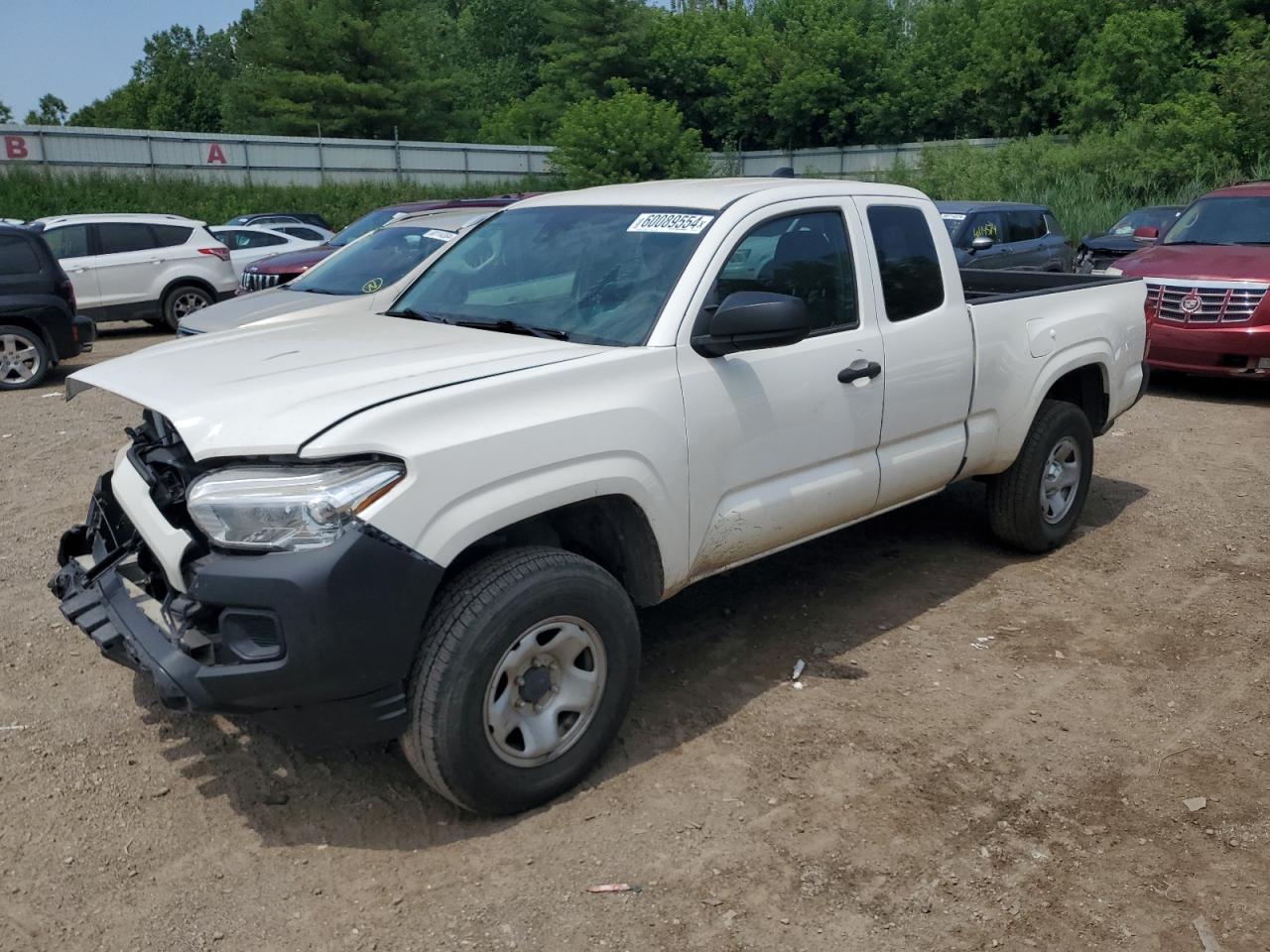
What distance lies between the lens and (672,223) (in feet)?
14.0

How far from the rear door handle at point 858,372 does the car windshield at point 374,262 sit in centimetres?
533

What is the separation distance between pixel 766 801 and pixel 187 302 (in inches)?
559

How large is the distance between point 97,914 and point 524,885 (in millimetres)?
1160

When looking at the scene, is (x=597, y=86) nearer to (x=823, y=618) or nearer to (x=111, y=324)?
(x=111, y=324)

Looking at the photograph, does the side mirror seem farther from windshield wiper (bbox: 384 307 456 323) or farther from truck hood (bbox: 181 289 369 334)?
truck hood (bbox: 181 289 369 334)

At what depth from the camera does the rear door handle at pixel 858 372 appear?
4.42 m

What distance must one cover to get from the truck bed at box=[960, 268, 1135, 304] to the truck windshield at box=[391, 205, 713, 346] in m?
2.28

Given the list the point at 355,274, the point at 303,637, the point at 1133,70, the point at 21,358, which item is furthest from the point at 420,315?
the point at 1133,70

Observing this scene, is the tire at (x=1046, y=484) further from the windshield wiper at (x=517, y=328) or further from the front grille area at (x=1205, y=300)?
the front grille area at (x=1205, y=300)

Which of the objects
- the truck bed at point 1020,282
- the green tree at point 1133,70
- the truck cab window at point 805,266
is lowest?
the truck bed at point 1020,282

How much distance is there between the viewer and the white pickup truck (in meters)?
3.07

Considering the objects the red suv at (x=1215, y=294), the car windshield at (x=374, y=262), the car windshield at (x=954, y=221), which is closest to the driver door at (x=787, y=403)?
the car windshield at (x=374, y=262)

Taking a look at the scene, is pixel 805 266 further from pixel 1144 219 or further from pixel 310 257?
pixel 1144 219

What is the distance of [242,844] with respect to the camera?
11.2ft
